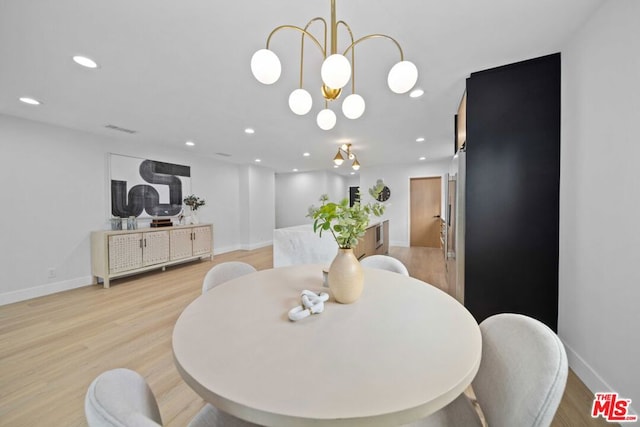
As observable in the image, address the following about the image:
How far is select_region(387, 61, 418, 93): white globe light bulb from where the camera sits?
3.51 ft

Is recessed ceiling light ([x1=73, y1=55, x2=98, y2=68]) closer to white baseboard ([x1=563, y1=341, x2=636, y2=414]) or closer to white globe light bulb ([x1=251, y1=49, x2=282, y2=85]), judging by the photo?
white globe light bulb ([x1=251, y1=49, x2=282, y2=85])

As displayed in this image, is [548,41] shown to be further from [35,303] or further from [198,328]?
[35,303]

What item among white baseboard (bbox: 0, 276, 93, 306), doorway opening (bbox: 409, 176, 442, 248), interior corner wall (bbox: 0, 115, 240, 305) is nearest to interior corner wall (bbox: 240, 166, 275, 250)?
interior corner wall (bbox: 0, 115, 240, 305)

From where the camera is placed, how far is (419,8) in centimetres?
141

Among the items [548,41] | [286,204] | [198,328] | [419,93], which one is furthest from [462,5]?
[286,204]

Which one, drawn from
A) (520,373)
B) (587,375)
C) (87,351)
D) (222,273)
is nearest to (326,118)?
(222,273)

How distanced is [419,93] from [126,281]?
5.07 m

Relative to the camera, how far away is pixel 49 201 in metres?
3.34

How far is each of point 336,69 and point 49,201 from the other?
4562 millimetres

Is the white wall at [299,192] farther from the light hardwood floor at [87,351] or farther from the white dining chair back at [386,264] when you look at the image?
the white dining chair back at [386,264]

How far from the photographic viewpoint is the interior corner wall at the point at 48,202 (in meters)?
3.04

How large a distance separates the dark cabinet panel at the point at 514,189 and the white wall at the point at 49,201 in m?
5.20

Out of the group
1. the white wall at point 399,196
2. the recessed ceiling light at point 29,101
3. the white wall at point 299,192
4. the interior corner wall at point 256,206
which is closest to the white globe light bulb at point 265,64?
the recessed ceiling light at point 29,101

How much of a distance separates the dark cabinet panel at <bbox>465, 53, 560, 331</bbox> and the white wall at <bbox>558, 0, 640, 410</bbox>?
9 centimetres
